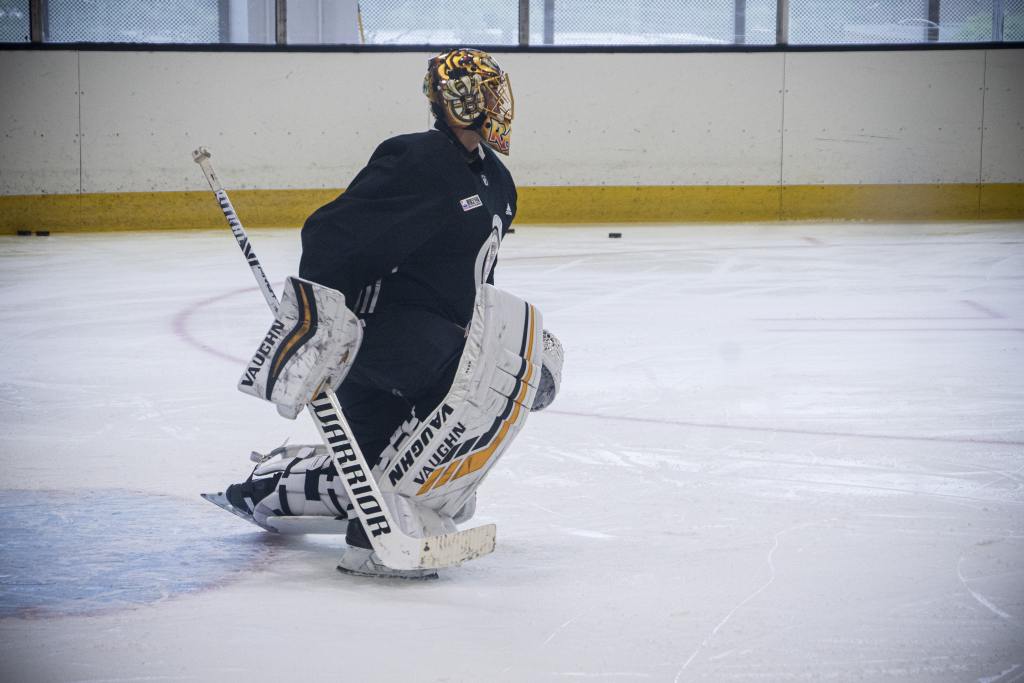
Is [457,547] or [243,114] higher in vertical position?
[243,114]

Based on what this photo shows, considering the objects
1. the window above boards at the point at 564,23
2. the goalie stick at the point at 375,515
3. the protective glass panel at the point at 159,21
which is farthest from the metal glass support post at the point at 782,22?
the goalie stick at the point at 375,515

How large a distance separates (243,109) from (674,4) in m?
3.76

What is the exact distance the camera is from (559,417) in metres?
3.49

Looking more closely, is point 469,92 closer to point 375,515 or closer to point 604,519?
point 375,515

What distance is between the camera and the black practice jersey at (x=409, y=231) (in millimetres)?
2051

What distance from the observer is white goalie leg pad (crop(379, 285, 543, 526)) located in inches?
83.9

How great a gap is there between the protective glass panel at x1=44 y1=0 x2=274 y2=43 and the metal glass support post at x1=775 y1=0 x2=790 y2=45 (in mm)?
4297

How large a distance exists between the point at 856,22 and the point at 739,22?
1.01m

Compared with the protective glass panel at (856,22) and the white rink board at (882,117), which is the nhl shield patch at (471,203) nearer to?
the white rink board at (882,117)

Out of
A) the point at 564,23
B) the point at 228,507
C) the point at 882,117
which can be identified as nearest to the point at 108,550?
the point at 228,507

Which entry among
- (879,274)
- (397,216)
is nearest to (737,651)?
(397,216)

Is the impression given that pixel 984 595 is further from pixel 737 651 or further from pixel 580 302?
pixel 580 302

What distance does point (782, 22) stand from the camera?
11.1 metres

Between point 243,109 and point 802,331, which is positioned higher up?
point 243,109
